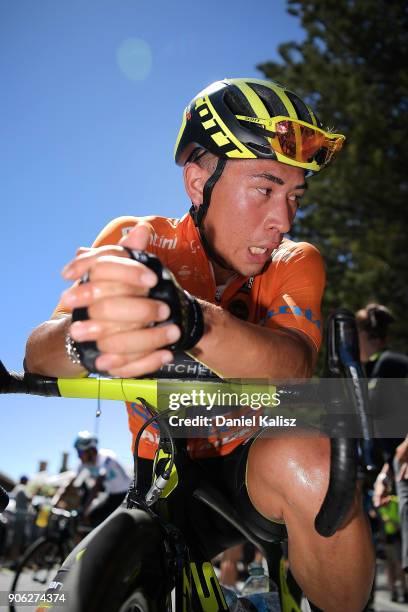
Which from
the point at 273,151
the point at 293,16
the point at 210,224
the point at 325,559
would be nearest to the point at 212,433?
the point at 325,559

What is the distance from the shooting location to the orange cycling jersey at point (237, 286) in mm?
2021

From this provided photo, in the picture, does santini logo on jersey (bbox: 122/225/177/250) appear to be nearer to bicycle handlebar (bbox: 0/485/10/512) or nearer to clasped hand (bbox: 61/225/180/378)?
bicycle handlebar (bbox: 0/485/10/512)

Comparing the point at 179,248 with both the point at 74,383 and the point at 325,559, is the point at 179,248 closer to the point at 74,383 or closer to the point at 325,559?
the point at 74,383

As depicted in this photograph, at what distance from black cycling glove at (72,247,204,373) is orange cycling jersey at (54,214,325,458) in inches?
29.6

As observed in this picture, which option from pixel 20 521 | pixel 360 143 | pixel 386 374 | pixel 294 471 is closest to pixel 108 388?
pixel 294 471

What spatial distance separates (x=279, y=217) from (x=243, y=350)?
1002mm

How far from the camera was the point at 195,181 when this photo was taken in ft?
8.91

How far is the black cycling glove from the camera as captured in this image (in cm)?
114

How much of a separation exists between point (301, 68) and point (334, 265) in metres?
6.40

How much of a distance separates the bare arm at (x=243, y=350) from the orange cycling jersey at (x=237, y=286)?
0.29m

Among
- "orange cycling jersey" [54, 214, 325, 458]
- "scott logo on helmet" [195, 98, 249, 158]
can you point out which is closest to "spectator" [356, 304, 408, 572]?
"orange cycling jersey" [54, 214, 325, 458]

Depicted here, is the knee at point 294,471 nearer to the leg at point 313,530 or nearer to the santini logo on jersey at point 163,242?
the leg at point 313,530

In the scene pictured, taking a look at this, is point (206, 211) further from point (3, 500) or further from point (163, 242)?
point (3, 500)

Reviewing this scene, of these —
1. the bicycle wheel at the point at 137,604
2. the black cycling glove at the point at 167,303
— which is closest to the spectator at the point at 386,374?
the bicycle wheel at the point at 137,604
